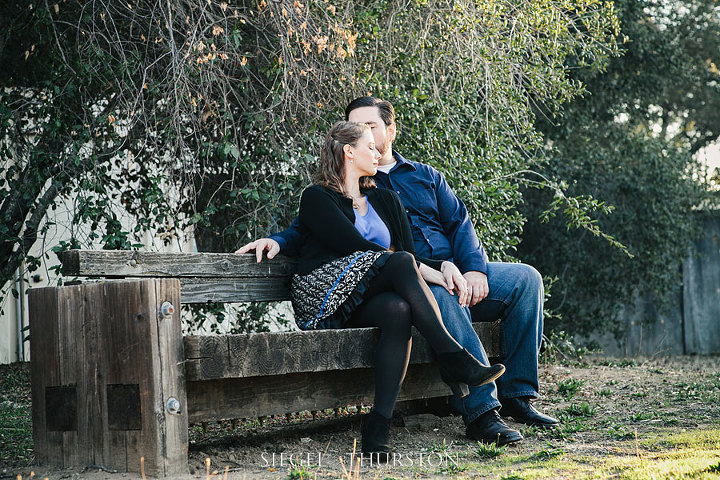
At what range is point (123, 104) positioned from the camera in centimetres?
468

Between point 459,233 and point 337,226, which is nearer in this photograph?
point 337,226

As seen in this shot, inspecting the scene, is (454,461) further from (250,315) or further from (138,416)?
(250,315)

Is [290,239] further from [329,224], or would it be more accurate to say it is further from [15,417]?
[15,417]

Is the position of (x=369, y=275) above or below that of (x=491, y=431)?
above

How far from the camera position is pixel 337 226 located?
354 centimetres

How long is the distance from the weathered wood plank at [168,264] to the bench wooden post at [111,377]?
0.12 m

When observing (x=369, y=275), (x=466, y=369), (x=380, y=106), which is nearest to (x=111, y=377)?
(x=369, y=275)

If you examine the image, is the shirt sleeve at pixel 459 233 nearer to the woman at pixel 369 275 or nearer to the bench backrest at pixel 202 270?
the woman at pixel 369 275

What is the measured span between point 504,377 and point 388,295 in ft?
2.92

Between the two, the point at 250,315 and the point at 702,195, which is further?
the point at 702,195

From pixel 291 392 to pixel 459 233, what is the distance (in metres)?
1.26

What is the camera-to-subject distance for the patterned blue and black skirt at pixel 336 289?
3383 millimetres

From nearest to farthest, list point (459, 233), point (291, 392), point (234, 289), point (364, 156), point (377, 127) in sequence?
point (291, 392), point (234, 289), point (364, 156), point (459, 233), point (377, 127)

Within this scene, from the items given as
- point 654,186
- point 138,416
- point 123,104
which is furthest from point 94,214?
point 654,186
